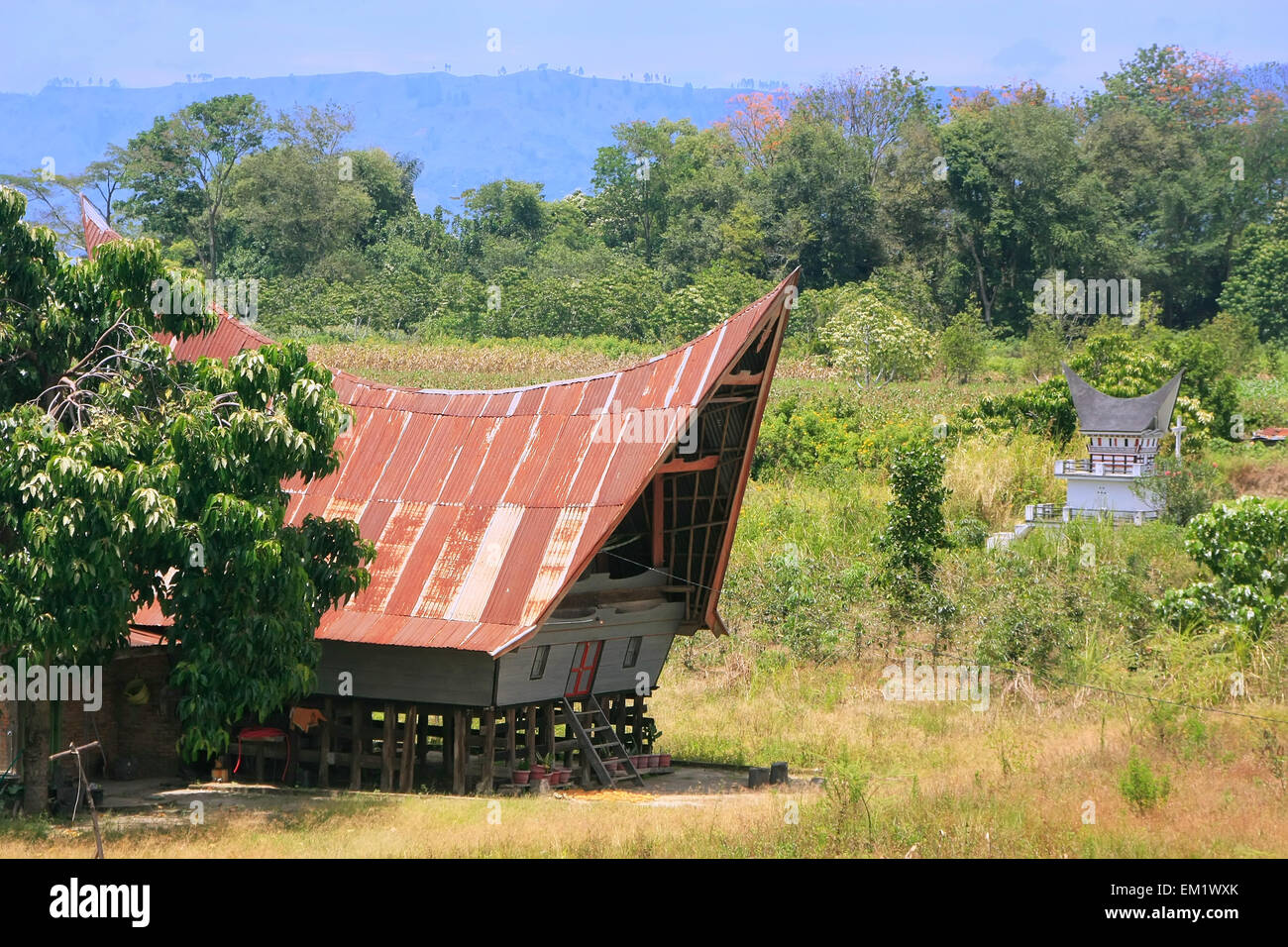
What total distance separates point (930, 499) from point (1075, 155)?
4292 centimetres

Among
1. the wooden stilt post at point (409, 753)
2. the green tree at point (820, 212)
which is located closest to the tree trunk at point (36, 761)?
the wooden stilt post at point (409, 753)

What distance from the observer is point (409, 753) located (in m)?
22.0

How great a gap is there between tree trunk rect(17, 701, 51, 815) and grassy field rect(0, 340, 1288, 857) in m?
0.73

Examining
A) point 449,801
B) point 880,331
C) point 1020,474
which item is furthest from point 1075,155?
point 449,801

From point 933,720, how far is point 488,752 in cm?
841

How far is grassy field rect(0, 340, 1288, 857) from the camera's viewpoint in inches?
674

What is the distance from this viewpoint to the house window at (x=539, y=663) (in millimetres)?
22288

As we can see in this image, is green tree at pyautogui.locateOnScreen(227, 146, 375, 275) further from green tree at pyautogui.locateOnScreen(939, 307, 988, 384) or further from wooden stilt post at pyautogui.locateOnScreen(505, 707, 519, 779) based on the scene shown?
wooden stilt post at pyautogui.locateOnScreen(505, 707, 519, 779)

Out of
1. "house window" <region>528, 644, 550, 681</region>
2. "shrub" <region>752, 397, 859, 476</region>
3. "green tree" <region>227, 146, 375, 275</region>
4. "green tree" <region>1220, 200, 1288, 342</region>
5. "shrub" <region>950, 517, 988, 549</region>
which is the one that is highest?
"green tree" <region>227, 146, 375, 275</region>

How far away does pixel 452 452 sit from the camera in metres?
23.9

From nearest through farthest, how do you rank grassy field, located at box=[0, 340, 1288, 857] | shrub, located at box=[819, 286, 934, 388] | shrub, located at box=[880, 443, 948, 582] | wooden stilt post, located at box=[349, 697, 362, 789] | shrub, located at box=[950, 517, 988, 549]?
grassy field, located at box=[0, 340, 1288, 857]
wooden stilt post, located at box=[349, 697, 362, 789]
shrub, located at box=[880, 443, 948, 582]
shrub, located at box=[950, 517, 988, 549]
shrub, located at box=[819, 286, 934, 388]

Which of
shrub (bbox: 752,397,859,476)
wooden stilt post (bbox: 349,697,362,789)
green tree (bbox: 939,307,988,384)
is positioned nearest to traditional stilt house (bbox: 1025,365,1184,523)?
shrub (bbox: 752,397,859,476)

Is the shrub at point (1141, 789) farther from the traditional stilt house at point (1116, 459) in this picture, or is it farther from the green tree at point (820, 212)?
the green tree at point (820, 212)

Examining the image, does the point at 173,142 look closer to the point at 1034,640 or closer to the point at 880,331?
the point at 880,331
